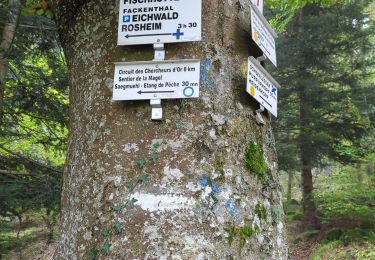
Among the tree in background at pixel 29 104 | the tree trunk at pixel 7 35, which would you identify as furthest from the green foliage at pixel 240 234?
the tree trunk at pixel 7 35

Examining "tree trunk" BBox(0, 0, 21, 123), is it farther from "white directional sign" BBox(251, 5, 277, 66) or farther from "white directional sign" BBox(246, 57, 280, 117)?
"white directional sign" BBox(246, 57, 280, 117)

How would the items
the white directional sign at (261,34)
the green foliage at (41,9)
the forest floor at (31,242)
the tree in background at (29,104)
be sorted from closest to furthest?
the white directional sign at (261,34), the green foliage at (41,9), the tree in background at (29,104), the forest floor at (31,242)

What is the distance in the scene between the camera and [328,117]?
13766 millimetres

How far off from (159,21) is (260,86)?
1.89 feet

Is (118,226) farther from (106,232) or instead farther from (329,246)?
(329,246)

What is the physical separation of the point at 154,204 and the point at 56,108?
576 cm

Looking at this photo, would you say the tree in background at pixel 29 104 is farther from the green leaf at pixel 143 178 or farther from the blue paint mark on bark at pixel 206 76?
the blue paint mark on bark at pixel 206 76

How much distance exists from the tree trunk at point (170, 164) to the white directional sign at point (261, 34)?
0.06m

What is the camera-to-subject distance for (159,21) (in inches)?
65.3

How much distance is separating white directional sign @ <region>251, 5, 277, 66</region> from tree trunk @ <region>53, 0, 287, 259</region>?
0.06 metres

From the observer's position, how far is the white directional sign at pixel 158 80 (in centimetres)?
157

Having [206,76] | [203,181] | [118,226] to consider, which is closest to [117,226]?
[118,226]

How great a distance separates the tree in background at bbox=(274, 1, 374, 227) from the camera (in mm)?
13422

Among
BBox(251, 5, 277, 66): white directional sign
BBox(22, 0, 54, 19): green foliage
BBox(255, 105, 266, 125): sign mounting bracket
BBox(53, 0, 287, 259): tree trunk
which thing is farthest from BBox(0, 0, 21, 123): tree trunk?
BBox(255, 105, 266, 125): sign mounting bracket
